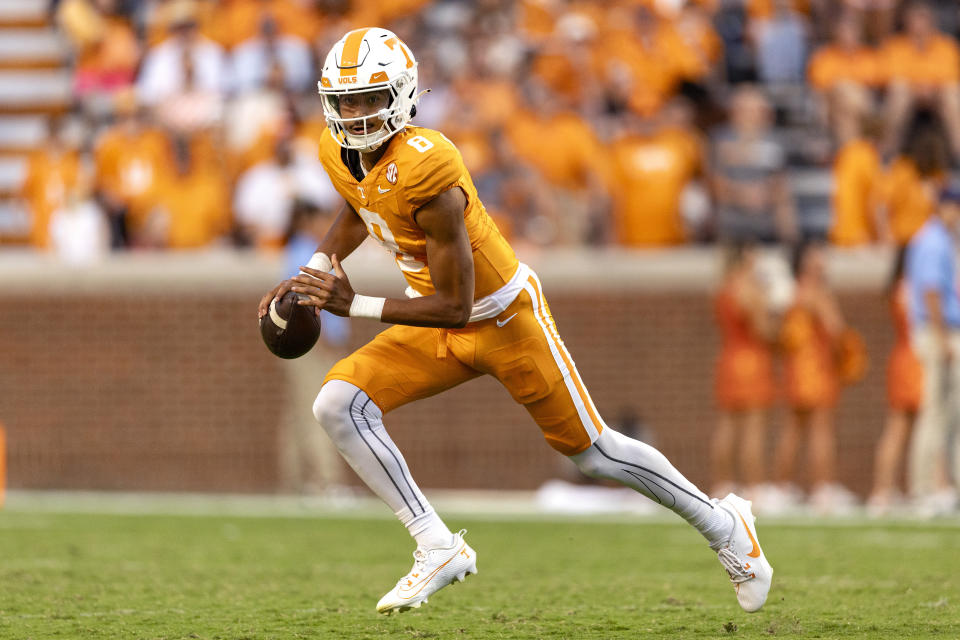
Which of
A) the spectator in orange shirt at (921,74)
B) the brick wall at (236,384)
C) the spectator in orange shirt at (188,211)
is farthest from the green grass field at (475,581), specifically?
the spectator in orange shirt at (921,74)

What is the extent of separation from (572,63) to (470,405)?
10.8ft

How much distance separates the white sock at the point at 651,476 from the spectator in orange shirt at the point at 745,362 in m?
5.60

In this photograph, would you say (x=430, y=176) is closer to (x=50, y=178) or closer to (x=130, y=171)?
(x=130, y=171)

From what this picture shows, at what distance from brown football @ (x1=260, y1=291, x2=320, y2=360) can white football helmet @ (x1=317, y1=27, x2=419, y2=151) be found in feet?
1.91

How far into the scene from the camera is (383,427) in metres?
5.68

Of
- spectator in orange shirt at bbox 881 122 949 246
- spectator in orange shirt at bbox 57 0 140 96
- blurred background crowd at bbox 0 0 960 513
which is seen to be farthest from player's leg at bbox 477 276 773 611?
spectator in orange shirt at bbox 57 0 140 96

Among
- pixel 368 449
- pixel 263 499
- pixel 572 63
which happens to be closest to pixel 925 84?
pixel 572 63

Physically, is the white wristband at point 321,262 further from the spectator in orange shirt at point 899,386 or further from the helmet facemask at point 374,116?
the spectator in orange shirt at point 899,386

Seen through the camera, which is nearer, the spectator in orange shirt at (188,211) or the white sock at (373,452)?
the white sock at (373,452)

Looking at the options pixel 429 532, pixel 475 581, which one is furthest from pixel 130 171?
pixel 429 532

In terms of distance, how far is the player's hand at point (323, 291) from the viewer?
17.2 ft

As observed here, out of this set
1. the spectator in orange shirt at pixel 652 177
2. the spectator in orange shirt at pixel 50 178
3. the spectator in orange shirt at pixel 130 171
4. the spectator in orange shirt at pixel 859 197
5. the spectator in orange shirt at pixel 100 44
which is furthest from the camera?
the spectator in orange shirt at pixel 100 44

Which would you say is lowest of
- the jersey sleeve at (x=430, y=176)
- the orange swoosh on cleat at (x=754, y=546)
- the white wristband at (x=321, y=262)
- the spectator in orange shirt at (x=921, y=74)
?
the orange swoosh on cleat at (x=754, y=546)

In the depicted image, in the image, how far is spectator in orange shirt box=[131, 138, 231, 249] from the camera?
13.7 metres
